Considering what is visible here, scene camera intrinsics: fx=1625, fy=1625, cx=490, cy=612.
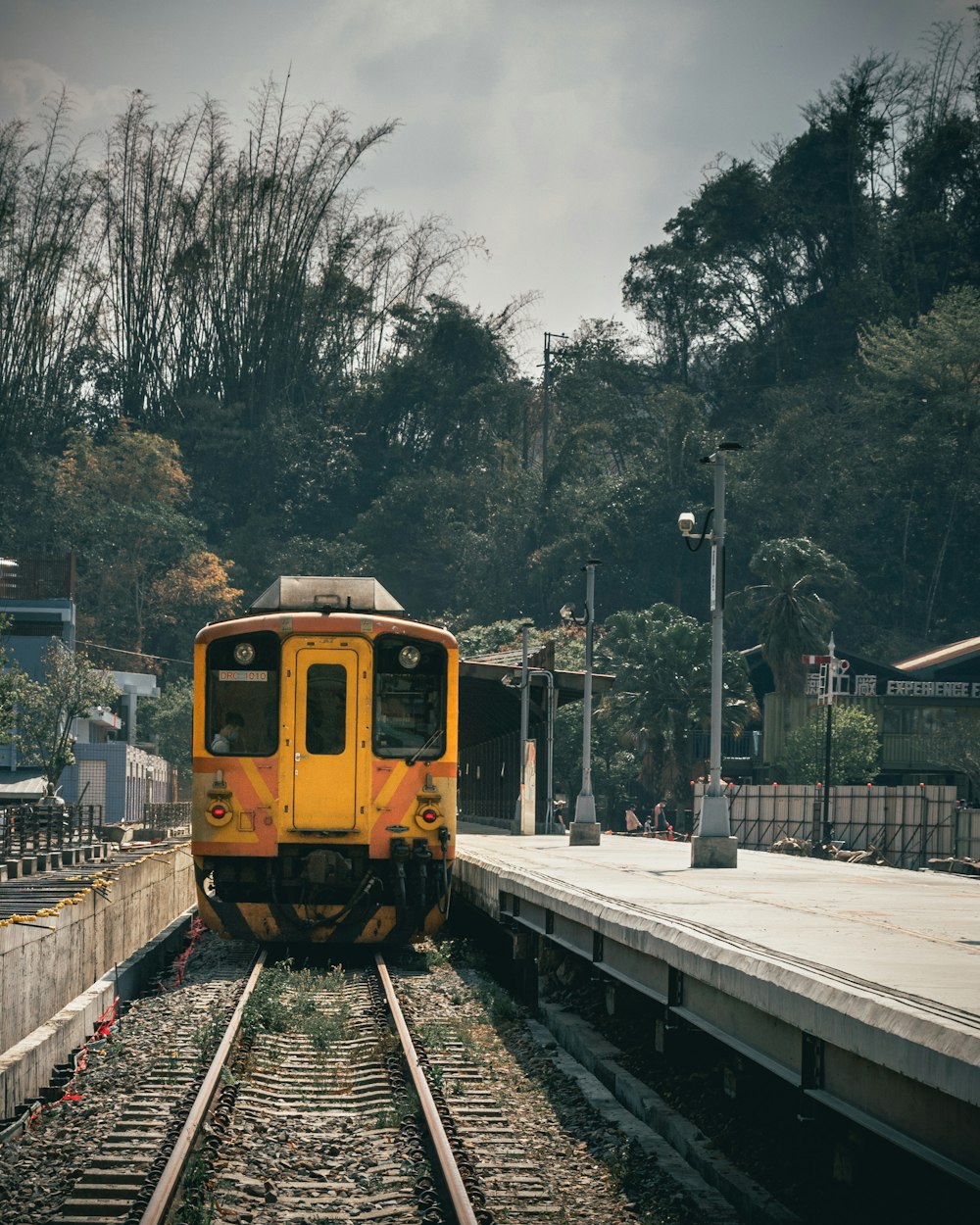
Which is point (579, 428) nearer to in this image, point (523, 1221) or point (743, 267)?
point (743, 267)

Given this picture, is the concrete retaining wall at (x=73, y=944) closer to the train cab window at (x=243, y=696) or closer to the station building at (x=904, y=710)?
the train cab window at (x=243, y=696)

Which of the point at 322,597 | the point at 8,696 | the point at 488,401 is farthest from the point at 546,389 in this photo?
the point at 322,597

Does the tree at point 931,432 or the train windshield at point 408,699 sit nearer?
the train windshield at point 408,699

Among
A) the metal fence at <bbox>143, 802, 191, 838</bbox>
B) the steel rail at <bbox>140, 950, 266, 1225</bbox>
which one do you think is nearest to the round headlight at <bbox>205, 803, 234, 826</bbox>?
the steel rail at <bbox>140, 950, 266, 1225</bbox>

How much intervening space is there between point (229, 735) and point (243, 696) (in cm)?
44

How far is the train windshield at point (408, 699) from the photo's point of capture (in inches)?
678

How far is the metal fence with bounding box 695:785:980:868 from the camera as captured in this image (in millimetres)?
38000

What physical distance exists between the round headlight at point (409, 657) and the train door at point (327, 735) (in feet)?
1.28

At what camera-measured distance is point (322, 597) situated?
18234 mm

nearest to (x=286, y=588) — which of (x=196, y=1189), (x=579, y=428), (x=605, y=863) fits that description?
(x=605, y=863)

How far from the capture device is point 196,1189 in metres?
8.26

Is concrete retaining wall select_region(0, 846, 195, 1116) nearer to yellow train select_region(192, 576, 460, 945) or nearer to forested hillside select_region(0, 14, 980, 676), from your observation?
yellow train select_region(192, 576, 460, 945)

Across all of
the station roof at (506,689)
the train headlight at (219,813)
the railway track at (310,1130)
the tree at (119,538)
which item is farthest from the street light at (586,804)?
the tree at (119,538)

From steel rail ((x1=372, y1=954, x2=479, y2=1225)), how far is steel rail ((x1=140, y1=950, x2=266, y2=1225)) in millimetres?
1308
